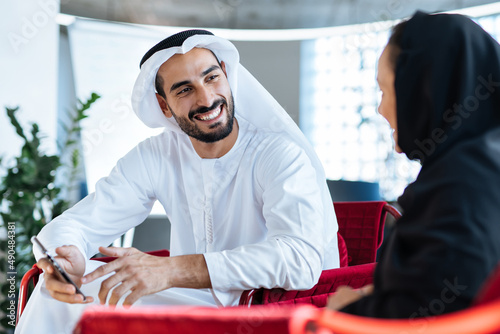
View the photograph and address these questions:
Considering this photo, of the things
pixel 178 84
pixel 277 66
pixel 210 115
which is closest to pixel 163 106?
pixel 178 84

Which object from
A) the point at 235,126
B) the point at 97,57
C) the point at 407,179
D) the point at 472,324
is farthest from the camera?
the point at 407,179

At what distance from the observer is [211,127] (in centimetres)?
213

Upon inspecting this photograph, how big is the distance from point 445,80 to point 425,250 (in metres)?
0.37

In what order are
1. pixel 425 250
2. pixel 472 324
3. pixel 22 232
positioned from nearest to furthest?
pixel 472 324
pixel 425 250
pixel 22 232

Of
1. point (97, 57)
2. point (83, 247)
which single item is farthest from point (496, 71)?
point (97, 57)

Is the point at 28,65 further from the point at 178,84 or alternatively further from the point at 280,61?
the point at 280,61

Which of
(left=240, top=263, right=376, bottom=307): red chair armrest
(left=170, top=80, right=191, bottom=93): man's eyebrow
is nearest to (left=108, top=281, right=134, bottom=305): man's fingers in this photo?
(left=240, top=263, right=376, bottom=307): red chair armrest

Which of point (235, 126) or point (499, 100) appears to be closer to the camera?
point (499, 100)

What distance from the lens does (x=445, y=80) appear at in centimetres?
105

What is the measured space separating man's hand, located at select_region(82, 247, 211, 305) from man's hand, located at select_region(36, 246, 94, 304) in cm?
6

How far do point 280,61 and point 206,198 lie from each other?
699 cm

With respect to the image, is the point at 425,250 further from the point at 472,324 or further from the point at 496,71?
the point at 496,71

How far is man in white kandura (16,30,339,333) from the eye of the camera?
5.45 feet

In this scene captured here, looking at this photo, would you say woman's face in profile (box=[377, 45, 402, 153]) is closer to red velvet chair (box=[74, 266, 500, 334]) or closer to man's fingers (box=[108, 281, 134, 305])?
red velvet chair (box=[74, 266, 500, 334])
